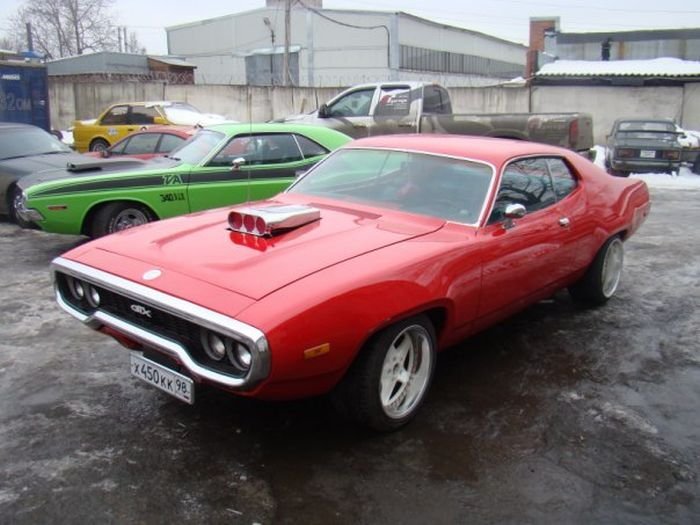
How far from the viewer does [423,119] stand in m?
12.3

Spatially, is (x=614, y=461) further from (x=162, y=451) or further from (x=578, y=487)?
(x=162, y=451)

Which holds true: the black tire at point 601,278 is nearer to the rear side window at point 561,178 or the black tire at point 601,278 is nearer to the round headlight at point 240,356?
the rear side window at point 561,178

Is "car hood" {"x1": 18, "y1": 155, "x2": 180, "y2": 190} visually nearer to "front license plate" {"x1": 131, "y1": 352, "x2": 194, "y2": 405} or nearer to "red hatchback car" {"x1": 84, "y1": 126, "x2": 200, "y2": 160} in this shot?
"red hatchback car" {"x1": 84, "y1": 126, "x2": 200, "y2": 160}

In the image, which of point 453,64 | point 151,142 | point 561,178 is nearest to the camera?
point 561,178

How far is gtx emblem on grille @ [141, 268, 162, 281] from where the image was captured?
3.23 meters

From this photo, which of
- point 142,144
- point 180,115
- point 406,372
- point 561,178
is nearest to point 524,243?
point 561,178

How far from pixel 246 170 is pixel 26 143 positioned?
4286mm

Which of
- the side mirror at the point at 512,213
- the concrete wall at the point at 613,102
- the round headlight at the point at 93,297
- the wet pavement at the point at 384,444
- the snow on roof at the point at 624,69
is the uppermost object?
the snow on roof at the point at 624,69

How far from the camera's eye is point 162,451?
10.7ft

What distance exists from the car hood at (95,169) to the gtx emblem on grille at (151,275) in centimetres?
420

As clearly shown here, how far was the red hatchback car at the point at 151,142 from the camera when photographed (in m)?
10.5

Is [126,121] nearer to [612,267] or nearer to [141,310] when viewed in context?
[612,267]

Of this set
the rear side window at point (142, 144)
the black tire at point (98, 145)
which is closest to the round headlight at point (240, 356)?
the rear side window at point (142, 144)

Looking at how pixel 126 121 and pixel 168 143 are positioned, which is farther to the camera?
pixel 126 121
